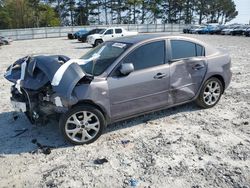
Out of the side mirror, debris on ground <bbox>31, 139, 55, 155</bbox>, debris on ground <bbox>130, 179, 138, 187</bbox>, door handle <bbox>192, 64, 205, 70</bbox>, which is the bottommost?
debris on ground <bbox>130, 179, 138, 187</bbox>

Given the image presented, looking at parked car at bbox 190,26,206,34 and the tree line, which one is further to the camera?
the tree line

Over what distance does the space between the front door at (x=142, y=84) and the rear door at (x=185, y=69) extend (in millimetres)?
190

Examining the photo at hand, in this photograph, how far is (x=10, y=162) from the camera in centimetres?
385

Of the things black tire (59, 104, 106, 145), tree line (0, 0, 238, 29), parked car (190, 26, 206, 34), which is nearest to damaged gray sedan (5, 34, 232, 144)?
black tire (59, 104, 106, 145)

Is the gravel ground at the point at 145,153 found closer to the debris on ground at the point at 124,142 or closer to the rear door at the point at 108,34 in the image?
the debris on ground at the point at 124,142

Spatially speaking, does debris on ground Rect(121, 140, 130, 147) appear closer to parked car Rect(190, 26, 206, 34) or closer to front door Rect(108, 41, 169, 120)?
front door Rect(108, 41, 169, 120)

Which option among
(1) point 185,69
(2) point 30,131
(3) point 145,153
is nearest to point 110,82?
(3) point 145,153

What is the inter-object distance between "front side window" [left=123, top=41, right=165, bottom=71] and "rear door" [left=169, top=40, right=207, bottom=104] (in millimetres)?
233

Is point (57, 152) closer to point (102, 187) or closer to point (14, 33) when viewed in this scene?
point (102, 187)

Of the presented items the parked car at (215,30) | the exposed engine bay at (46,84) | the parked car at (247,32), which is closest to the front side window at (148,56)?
the exposed engine bay at (46,84)

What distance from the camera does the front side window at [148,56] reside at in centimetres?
458

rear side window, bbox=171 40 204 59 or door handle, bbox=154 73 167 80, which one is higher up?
rear side window, bbox=171 40 204 59

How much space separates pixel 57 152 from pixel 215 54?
3.64 meters

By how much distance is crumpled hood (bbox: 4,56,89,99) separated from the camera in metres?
3.89
